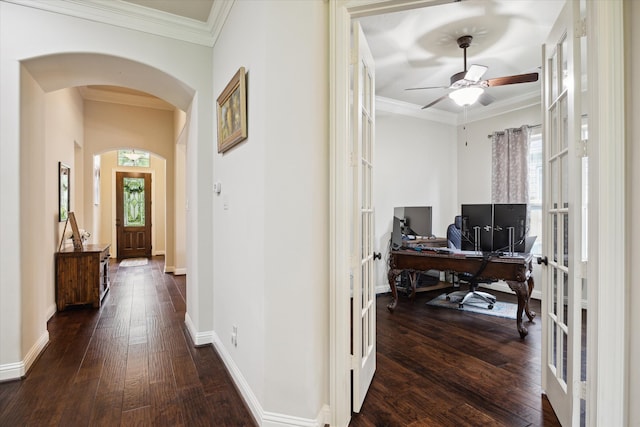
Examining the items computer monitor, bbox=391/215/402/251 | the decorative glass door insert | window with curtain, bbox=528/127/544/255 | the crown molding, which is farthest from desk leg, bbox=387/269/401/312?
the decorative glass door insert

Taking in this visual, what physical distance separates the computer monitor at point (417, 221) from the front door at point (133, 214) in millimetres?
7291

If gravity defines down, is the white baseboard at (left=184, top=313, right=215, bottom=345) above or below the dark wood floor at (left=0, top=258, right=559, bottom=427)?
above

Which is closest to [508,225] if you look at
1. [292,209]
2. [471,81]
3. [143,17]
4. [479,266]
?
[479,266]

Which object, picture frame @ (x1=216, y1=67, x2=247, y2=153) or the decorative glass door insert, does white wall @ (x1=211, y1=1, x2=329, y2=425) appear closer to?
picture frame @ (x1=216, y1=67, x2=247, y2=153)

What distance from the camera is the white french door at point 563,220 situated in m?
1.63

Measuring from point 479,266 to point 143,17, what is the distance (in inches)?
155

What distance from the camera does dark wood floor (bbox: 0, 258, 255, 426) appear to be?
1.97 metres

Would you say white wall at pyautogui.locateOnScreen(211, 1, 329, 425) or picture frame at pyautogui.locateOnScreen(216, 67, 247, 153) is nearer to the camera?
white wall at pyautogui.locateOnScreen(211, 1, 329, 425)

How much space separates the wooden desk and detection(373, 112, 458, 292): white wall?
0.99 meters

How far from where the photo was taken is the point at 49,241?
364 centimetres

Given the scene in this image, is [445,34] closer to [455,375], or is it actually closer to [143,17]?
[143,17]

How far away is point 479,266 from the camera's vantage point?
3.55m

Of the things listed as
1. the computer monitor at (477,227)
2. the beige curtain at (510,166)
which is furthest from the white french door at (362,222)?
the beige curtain at (510,166)

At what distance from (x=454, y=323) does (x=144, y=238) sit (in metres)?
8.27
